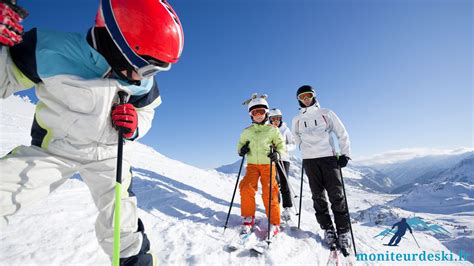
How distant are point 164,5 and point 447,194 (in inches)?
1721

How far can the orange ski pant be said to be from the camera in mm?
4441

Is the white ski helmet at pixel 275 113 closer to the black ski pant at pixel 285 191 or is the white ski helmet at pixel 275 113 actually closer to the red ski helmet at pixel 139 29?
the black ski pant at pixel 285 191

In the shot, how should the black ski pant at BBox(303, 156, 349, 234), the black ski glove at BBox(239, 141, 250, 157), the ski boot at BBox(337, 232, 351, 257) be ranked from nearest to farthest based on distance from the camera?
1. the ski boot at BBox(337, 232, 351, 257)
2. the black ski pant at BBox(303, 156, 349, 234)
3. the black ski glove at BBox(239, 141, 250, 157)

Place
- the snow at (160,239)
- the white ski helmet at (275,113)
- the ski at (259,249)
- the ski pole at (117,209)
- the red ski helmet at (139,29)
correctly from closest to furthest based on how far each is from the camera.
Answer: the ski pole at (117,209)
the red ski helmet at (139,29)
the snow at (160,239)
the ski at (259,249)
the white ski helmet at (275,113)

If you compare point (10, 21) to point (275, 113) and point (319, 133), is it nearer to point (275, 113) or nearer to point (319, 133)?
point (319, 133)

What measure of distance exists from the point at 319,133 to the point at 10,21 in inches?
174

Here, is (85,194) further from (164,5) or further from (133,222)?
(164,5)

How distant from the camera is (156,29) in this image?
1942 mm

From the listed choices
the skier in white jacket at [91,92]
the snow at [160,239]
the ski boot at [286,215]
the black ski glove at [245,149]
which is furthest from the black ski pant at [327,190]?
the skier in white jacket at [91,92]

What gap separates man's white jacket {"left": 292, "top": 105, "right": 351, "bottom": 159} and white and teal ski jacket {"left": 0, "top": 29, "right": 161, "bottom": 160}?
11.6 ft

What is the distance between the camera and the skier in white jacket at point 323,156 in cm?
410

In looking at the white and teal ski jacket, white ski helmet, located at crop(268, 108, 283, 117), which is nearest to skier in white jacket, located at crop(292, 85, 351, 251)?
white ski helmet, located at crop(268, 108, 283, 117)

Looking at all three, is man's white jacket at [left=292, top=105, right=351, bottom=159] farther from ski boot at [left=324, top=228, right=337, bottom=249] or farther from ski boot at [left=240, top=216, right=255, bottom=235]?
ski boot at [left=240, top=216, right=255, bottom=235]

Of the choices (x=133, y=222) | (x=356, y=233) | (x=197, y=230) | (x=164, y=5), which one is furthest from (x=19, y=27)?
(x=356, y=233)
